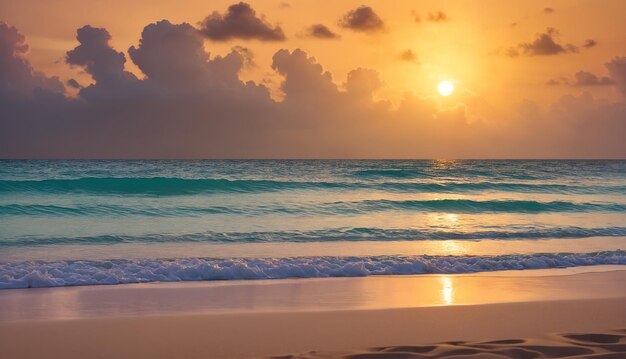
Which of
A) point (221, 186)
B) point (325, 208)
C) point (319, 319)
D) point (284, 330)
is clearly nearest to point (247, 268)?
point (319, 319)

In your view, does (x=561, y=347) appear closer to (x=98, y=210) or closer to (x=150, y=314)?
(x=150, y=314)

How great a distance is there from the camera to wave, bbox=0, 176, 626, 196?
32.8 m

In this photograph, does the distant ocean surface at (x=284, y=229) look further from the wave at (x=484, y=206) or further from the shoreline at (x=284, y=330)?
the shoreline at (x=284, y=330)

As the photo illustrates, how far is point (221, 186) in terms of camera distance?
116 feet

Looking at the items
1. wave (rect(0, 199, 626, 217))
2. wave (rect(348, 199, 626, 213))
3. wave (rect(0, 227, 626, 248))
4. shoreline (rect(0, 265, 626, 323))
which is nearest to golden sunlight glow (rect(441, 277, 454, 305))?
shoreline (rect(0, 265, 626, 323))

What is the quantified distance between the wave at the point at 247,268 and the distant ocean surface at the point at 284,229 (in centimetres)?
2

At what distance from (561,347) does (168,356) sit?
11.5ft

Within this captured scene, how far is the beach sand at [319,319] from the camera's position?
5875mm

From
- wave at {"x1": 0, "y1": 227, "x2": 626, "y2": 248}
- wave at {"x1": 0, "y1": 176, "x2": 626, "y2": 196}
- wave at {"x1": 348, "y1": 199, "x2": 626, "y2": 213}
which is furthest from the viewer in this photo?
wave at {"x1": 0, "y1": 176, "x2": 626, "y2": 196}

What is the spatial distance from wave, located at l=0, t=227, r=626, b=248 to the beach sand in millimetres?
6243

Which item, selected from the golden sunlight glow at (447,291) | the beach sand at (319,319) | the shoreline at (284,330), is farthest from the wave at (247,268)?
the shoreline at (284,330)

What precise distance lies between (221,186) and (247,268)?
2488 cm

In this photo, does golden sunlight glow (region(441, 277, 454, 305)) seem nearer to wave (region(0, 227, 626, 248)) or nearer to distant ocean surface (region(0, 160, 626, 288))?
distant ocean surface (region(0, 160, 626, 288))

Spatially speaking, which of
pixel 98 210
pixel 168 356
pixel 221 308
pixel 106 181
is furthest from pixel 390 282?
pixel 106 181
